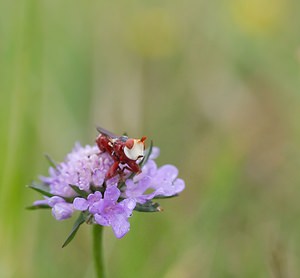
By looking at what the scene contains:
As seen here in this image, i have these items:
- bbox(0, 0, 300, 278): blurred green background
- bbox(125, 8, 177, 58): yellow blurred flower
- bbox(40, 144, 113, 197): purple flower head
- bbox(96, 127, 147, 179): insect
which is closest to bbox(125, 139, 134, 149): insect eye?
bbox(96, 127, 147, 179): insect

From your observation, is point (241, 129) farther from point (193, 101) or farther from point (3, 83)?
point (3, 83)

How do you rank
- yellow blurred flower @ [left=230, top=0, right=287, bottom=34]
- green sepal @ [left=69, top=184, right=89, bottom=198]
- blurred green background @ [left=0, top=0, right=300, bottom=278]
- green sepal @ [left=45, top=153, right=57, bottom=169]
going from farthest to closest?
yellow blurred flower @ [left=230, top=0, right=287, bottom=34]
blurred green background @ [left=0, top=0, right=300, bottom=278]
green sepal @ [left=45, top=153, right=57, bottom=169]
green sepal @ [left=69, top=184, right=89, bottom=198]

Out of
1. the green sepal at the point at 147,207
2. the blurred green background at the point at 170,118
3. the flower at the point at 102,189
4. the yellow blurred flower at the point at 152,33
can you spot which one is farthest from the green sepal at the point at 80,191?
the yellow blurred flower at the point at 152,33

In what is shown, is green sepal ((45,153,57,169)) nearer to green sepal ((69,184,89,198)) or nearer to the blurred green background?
green sepal ((69,184,89,198))

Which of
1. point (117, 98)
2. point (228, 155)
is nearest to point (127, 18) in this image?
point (117, 98)

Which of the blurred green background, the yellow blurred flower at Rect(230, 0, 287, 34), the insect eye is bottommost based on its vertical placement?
the blurred green background

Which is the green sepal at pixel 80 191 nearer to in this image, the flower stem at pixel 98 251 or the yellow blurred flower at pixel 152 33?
the flower stem at pixel 98 251

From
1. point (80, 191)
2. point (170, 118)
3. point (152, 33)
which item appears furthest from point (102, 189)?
point (152, 33)

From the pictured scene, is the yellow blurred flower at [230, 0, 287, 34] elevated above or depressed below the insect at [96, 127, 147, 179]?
above
